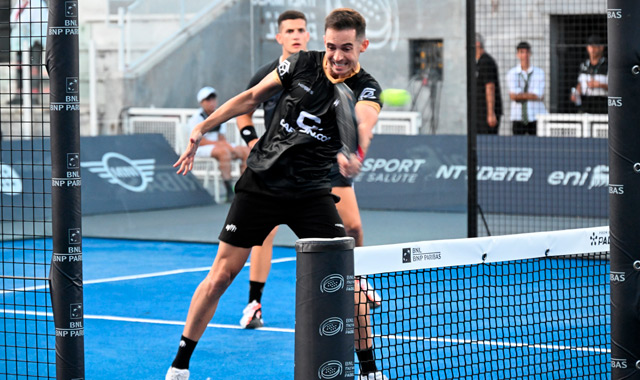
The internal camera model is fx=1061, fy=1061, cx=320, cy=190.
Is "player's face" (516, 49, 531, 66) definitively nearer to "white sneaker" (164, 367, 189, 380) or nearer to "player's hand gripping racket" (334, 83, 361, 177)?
"player's hand gripping racket" (334, 83, 361, 177)

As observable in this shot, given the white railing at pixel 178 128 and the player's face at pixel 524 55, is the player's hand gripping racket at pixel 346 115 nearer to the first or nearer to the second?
the player's face at pixel 524 55

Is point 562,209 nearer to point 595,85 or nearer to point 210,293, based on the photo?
point 595,85

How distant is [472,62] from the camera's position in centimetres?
1072

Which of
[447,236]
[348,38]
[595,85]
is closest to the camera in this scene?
[348,38]

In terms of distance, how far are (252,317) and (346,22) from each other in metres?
3.04

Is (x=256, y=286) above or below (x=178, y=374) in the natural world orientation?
above

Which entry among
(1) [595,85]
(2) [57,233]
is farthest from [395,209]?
(2) [57,233]

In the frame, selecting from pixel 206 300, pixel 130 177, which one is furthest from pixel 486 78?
pixel 206 300

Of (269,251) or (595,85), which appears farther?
(595,85)

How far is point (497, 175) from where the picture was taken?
12.4 meters

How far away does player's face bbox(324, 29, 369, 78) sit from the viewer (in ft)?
17.8

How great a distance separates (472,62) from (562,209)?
2408mm

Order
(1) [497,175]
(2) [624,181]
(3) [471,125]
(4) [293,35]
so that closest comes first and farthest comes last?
(2) [624,181] → (4) [293,35] → (3) [471,125] → (1) [497,175]

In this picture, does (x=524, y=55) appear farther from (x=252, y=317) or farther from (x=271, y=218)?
(x=271, y=218)
